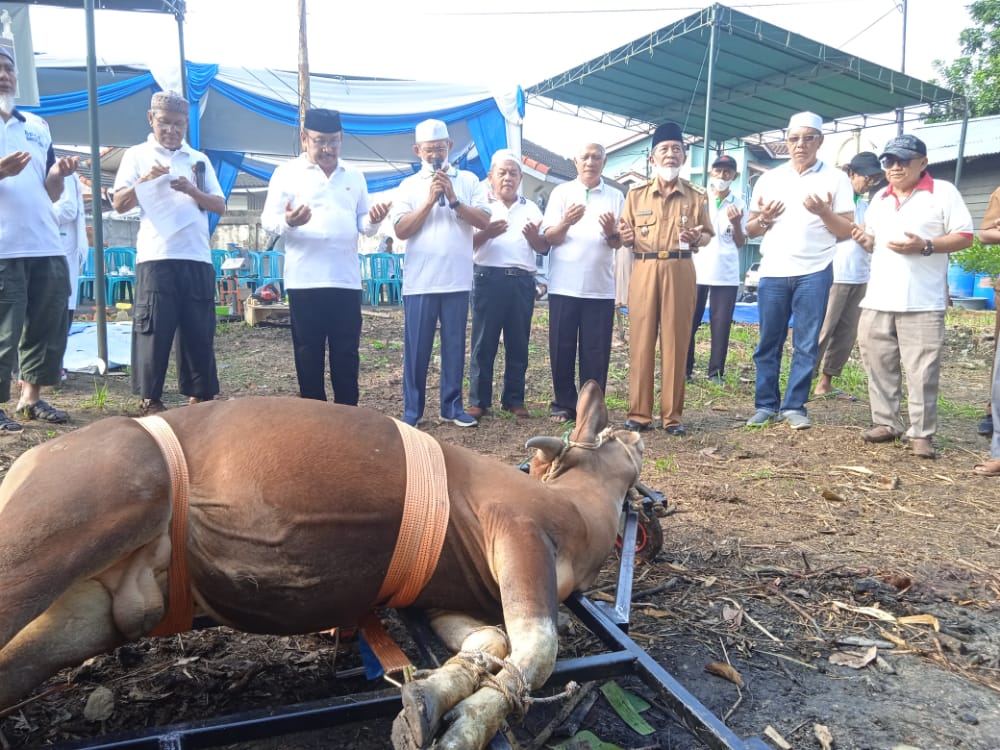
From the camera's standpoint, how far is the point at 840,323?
696 centimetres

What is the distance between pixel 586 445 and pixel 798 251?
→ 3.76 m

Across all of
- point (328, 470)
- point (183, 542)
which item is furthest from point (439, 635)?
point (183, 542)

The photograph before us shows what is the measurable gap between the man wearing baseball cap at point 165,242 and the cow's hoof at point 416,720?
436 centimetres

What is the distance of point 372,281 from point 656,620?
47.0 ft

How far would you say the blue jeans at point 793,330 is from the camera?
18.3 ft

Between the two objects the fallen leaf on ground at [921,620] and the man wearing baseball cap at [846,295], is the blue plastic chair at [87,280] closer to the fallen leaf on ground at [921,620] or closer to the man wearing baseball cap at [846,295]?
the man wearing baseball cap at [846,295]

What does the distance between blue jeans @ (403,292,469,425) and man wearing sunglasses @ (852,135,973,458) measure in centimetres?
298

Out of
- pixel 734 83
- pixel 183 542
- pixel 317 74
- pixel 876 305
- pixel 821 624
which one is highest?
pixel 734 83

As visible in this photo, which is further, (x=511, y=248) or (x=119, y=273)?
(x=119, y=273)

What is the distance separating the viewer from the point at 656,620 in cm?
272

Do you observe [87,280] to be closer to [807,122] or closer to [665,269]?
[665,269]

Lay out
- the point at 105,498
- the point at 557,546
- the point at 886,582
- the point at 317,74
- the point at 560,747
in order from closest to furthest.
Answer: the point at 105,498 < the point at 560,747 < the point at 557,546 < the point at 886,582 < the point at 317,74

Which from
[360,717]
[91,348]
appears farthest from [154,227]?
[360,717]

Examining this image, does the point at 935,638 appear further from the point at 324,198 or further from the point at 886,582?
the point at 324,198
